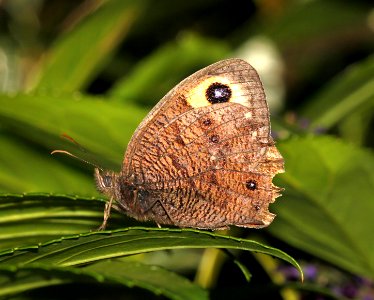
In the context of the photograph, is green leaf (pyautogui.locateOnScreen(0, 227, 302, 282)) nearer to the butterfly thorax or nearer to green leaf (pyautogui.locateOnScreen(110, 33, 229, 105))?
the butterfly thorax

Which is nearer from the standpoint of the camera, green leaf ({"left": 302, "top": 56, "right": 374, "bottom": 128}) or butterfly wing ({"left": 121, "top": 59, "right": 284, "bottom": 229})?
butterfly wing ({"left": 121, "top": 59, "right": 284, "bottom": 229})

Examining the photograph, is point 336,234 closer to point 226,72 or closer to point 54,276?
point 226,72

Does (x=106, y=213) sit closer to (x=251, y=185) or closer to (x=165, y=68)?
(x=251, y=185)

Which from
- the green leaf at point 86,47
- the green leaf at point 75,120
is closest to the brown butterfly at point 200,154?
the green leaf at point 75,120

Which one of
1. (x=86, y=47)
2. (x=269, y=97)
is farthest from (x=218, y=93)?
(x=269, y=97)

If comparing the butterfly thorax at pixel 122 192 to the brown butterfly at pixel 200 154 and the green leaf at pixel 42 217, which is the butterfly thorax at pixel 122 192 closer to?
the brown butterfly at pixel 200 154

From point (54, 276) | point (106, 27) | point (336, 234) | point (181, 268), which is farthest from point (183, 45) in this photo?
point (54, 276)

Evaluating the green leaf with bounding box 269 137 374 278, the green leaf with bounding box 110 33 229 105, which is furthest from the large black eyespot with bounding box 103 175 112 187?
the green leaf with bounding box 110 33 229 105
